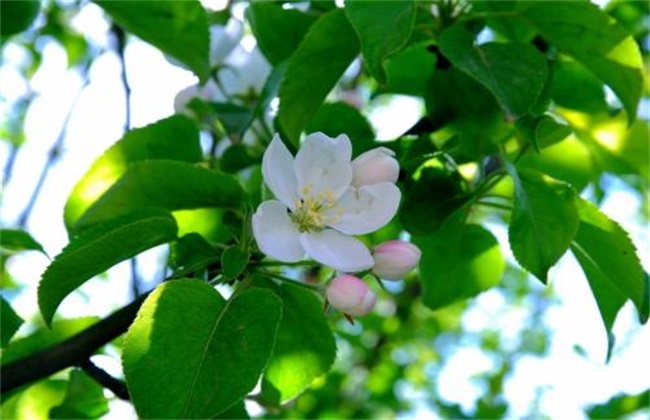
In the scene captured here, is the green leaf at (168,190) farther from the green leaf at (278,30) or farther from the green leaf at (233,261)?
the green leaf at (278,30)

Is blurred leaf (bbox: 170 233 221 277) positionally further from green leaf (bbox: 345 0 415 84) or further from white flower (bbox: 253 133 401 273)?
green leaf (bbox: 345 0 415 84)

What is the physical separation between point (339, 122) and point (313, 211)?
243 mm

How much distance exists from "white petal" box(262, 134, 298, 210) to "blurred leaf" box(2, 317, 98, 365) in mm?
417

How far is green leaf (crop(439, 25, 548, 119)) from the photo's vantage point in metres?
1.06

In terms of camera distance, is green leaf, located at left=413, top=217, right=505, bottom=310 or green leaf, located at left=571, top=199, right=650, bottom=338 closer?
green leaf, located at left=571, top=199, right=650, bottom=338

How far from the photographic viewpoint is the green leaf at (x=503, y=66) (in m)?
1.06

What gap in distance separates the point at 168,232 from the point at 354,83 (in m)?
1.70

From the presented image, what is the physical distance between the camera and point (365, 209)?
1.02 metres

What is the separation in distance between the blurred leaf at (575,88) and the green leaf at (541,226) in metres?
0.25

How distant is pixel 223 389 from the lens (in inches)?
34.7

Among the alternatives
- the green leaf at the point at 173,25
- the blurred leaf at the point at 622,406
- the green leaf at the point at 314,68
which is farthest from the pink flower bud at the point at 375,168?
the blurred leaf at the point at 622,406

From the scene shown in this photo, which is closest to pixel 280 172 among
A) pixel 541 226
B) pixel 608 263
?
pixel 541 226

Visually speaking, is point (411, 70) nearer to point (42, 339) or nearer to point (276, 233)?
point (276, 233)

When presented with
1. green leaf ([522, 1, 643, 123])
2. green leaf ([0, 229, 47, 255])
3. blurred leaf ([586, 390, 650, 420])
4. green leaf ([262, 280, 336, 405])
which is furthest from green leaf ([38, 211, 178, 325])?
blurred leaf ([586, 390, 650, 420])
